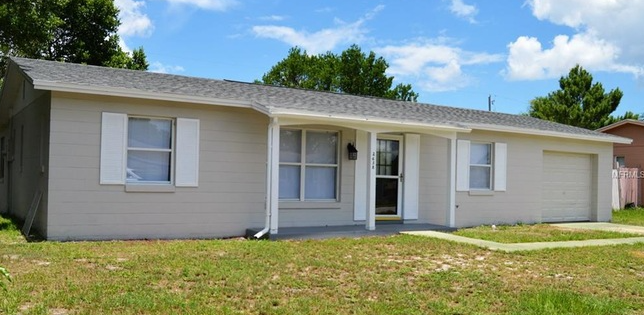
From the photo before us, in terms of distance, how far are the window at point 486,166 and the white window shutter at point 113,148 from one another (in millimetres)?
8038

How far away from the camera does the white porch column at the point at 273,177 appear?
35.2 feet

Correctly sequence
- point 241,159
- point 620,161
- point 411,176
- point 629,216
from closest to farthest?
point 241,159 < point 411,176 < point 629,216 < point 620,161

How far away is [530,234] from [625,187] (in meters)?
12.4

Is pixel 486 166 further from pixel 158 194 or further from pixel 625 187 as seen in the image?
pixel 625 187

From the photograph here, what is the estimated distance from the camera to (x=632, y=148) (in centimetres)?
2439

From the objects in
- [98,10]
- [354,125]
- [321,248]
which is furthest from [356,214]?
[98,10]

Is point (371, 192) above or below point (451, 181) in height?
below

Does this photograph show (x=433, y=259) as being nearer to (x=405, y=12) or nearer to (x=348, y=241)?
(x=348, y=241)

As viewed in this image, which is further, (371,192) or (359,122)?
(371,192)

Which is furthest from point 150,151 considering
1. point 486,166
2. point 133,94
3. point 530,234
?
point 486,166

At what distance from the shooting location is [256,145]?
11.5 m

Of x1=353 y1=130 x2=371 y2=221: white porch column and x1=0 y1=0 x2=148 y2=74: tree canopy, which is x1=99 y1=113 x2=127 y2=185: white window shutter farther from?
x1=0 y1=0 x2=148 y2=74: tree canopy

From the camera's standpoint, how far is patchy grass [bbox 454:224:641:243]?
11.7 metres

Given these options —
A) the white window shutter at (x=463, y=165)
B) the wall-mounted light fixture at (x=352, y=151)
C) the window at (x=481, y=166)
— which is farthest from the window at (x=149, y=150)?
the window at (x=481, y=166)
